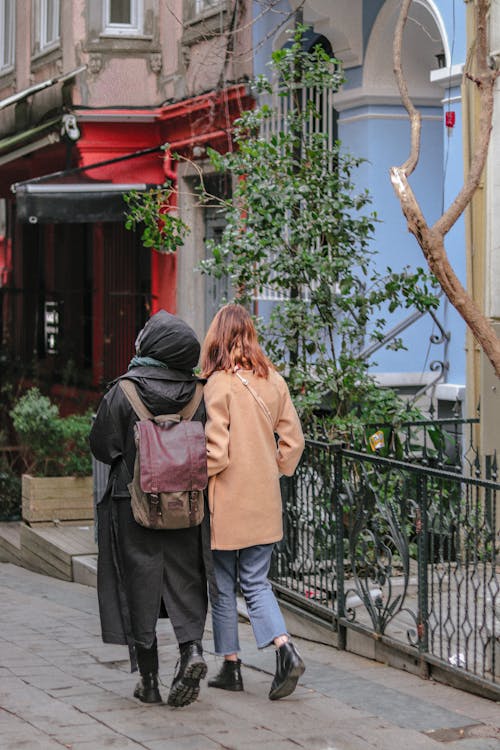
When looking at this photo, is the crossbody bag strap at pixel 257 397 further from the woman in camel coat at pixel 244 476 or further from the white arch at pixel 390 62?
the white arch at pixel 390 62

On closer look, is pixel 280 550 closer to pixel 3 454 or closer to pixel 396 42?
pixel 396 42

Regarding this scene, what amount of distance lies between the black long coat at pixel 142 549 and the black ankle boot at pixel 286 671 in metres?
0.41

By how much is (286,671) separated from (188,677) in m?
0.48

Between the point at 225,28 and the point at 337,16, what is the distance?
185cm

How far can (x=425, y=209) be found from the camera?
468 inches

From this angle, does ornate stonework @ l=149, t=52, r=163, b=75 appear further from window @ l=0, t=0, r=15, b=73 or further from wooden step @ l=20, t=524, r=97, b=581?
wooden step @ l=20, t=524, r=97, b=581

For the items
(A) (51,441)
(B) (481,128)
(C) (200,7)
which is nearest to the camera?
(B) (481,128)

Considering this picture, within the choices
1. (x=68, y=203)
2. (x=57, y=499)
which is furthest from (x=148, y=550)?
(x=68, y=203)

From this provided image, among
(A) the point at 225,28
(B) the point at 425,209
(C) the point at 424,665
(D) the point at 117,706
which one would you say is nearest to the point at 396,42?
(C) the point at 424,665

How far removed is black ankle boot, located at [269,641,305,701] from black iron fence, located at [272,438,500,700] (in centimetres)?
79

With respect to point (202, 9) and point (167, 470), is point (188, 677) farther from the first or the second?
point (202, 9)

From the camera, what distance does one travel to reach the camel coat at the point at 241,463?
611cm

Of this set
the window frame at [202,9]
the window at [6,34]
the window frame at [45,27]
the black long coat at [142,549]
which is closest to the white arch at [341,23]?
the window frame at [202,9]

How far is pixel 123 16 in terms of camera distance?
1523 centimetres
